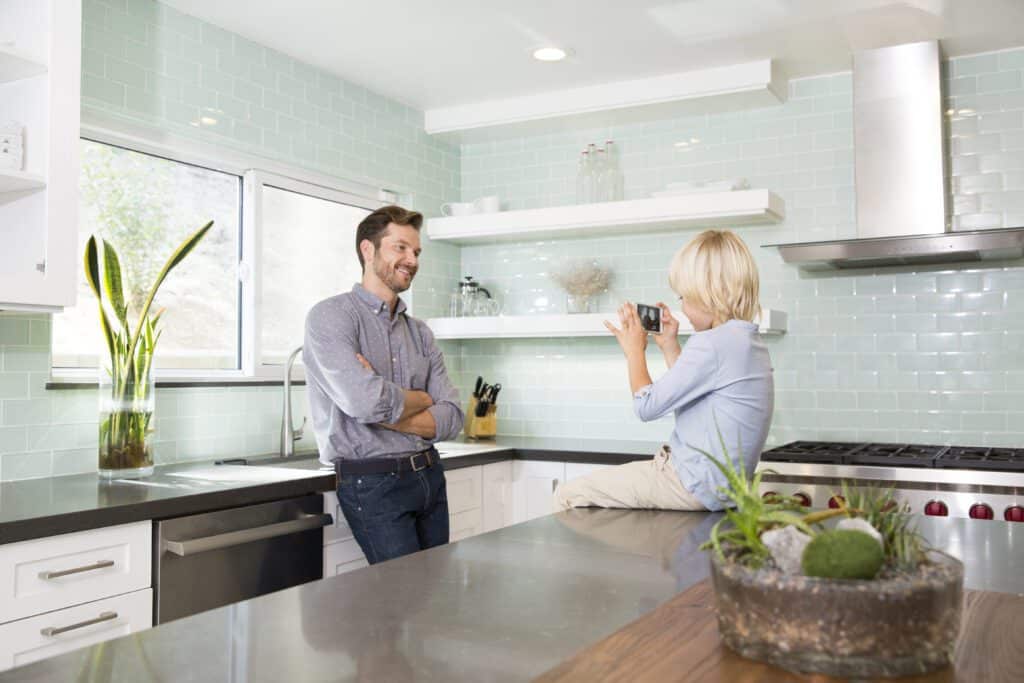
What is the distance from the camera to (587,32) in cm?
362

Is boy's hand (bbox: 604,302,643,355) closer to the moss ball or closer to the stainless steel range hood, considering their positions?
the moss ball

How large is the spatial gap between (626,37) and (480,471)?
181cm

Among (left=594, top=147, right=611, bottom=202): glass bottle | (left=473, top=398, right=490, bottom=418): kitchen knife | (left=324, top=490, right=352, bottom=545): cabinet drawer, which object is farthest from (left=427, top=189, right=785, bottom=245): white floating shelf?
(left=324, top=490, right=352, bottom=545): cabinet drawer

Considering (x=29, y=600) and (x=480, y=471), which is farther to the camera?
(x=480, y=471)

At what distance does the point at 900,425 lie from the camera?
393 cm

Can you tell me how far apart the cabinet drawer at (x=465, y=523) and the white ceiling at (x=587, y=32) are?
1857 mm

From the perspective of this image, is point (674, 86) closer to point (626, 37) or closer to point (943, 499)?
point (626, 37)

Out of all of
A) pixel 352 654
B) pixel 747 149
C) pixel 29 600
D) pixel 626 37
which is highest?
pixel 626 37

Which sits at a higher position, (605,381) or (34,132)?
(34,132)

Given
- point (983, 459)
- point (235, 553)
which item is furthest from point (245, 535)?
point (983, 459)

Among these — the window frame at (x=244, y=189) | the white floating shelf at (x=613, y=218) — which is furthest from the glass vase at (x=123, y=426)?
the white floating shelf at (x=613, y=218)

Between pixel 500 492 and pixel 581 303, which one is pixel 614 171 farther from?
pixel 500 492

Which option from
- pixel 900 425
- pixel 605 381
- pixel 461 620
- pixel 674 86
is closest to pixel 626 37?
pixel 674 86

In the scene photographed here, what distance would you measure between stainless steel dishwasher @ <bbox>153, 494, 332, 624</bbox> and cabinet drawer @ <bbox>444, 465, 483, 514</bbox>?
75cm
